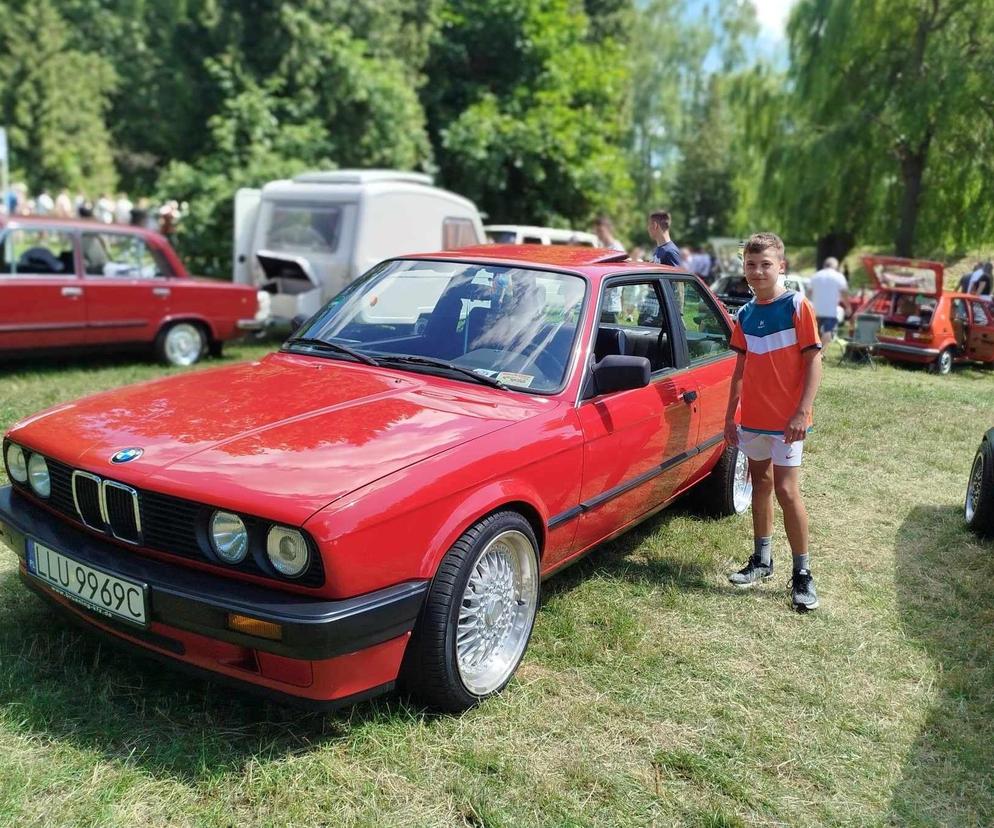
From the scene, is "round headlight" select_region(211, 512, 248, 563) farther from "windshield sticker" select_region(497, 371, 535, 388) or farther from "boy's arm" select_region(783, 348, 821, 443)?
"boy's arm" select_region(783, 348, 821, 443)

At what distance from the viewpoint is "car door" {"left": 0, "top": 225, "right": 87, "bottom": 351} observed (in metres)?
8.03

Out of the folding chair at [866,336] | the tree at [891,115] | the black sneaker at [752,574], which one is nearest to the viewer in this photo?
the black sneaker at [752,574]

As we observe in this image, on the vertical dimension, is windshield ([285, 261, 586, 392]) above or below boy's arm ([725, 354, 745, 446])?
above

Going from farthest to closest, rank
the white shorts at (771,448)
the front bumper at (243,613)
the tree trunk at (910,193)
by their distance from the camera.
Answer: the tree trunk at (910,193), the white shorts at (771,448), the front bumper at (243,613)

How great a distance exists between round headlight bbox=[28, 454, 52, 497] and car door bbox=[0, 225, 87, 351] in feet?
18.6

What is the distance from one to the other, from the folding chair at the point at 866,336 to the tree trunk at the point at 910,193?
754 cm

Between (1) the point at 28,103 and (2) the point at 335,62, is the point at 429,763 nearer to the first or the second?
(2) the point at 335,62

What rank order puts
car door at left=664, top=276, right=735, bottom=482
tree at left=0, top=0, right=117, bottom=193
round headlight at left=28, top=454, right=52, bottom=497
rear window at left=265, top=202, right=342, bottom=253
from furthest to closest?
tree at left=0, top=0, right=117, bottom=193, rear window at left=265, top=202, right=342, bottom=253, car door at left=664, top=276, right=735, bottom=482, round headlight at left=28, top=454, right=52, bottom=497

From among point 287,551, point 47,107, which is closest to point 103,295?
point 287,551

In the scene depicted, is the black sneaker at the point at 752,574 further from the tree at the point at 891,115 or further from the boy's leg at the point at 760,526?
the tree at the point at 891,115

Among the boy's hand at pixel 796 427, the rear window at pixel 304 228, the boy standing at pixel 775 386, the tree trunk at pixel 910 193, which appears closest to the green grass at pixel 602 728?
the boy standing at pixel 775 386

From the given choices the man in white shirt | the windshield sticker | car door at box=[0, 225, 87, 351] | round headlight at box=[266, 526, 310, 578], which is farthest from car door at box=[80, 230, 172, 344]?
the man in white shirt

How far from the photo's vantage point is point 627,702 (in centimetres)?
323

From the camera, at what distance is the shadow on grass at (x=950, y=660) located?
2818 millimetres
